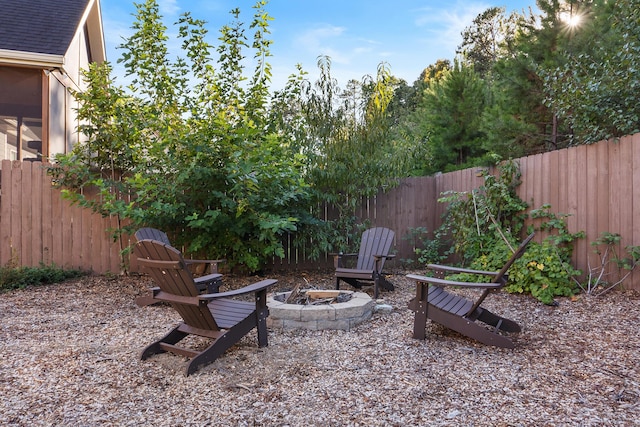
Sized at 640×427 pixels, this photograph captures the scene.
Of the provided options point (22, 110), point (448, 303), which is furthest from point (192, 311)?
point (22, 110)

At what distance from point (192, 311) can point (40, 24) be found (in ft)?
24.4

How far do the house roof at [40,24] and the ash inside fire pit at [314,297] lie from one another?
5591 mm

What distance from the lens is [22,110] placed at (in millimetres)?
7539

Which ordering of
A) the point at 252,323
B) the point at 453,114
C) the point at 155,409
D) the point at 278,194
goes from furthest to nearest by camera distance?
1. the point at 453,114
2. the point at 278,194
3. the point at 252,323
4. the point at 155,409

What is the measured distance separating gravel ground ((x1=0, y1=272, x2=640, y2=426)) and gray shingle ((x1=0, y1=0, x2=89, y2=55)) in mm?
4879

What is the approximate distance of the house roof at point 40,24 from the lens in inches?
264

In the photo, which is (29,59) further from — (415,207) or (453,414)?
(453,414)

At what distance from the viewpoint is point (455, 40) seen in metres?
21.7

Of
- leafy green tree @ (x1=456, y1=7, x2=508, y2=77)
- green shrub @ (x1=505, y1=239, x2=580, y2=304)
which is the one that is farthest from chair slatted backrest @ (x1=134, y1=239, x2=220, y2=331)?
leafy green tree @ (x1=456, y1=7, x2=508, y2=77)

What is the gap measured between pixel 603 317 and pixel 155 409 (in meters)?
3.50

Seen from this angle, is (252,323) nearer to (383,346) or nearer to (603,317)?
(383,346)

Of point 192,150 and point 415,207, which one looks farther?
point 415,207

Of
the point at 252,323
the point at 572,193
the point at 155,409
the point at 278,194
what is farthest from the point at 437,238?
the point at 155,409

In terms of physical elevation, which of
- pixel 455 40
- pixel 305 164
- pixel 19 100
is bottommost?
pixel 305 164
